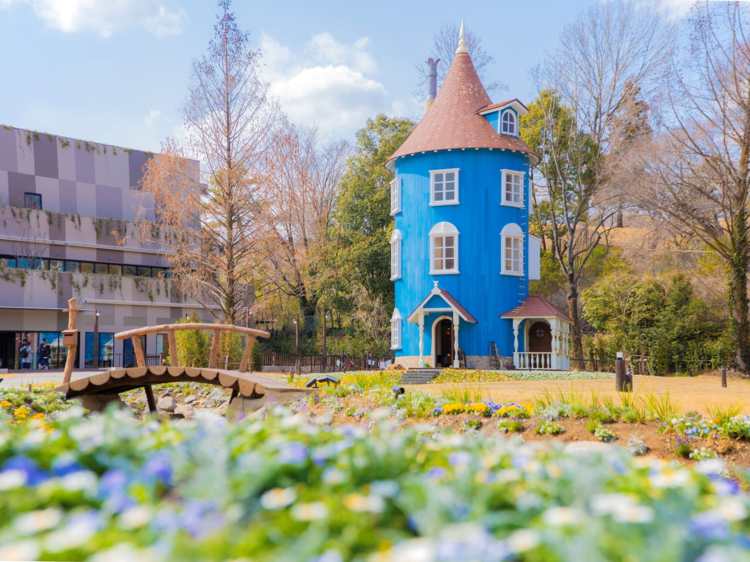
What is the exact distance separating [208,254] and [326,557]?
21.1m

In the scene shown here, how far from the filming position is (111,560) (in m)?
1.66

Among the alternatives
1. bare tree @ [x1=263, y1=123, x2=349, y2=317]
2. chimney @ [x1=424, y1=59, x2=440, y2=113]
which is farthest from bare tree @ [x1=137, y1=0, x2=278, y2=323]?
chimney @ [x1=424, y1=59, x2=440, y2=113]

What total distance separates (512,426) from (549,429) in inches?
19.0

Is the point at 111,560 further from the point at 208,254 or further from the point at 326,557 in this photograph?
the point at 208,254

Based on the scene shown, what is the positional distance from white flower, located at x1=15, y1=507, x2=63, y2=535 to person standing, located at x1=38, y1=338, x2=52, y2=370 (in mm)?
33362

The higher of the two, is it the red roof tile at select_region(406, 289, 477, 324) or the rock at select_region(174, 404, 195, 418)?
the red roof tile at select_region(406, 289, 477, 324)

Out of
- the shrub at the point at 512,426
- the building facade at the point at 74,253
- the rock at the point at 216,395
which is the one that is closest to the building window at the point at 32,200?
the building facade at the point at 74,253

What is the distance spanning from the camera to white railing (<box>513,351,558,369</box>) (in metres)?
24.3

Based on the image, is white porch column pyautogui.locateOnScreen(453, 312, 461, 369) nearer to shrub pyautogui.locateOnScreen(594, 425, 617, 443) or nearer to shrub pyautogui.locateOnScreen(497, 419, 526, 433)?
shrub pyautogui.locateOnScreen(497, 419, 526, 433)

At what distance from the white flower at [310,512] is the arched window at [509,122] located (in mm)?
25100

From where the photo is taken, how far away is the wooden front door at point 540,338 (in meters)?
25.3

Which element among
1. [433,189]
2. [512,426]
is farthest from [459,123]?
[512,426]

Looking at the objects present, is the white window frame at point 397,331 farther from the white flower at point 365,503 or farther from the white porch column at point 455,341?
the white flower at point 365,503

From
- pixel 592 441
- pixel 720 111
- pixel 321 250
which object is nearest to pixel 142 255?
pixel 321 250
